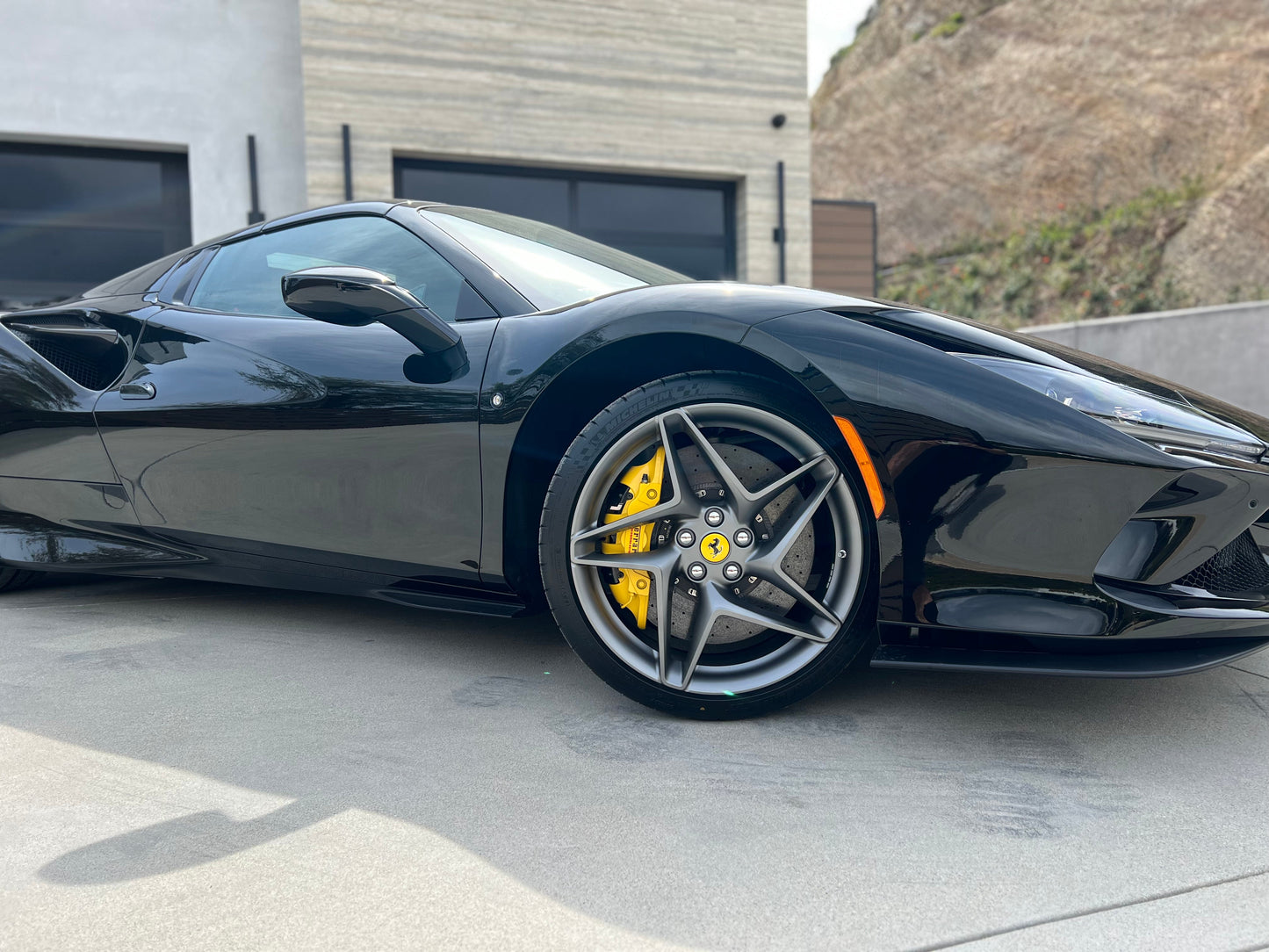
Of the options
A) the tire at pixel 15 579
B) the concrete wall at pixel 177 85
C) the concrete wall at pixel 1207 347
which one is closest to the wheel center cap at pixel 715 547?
the tire at pixel 15 579

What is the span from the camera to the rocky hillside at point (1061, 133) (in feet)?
68.9

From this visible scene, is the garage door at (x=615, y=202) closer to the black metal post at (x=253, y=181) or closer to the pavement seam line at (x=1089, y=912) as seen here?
the black metal post at (x=253, y=181)

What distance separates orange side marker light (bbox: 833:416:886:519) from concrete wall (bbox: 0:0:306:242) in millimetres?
7333

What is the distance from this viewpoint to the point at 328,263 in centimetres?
249

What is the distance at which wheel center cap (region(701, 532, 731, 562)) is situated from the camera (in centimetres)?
183

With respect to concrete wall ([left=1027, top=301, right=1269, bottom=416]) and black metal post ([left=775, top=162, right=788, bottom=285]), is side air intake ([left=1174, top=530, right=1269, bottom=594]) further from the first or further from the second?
black metal post ([left=775, top=162, right=788, bottom=285])

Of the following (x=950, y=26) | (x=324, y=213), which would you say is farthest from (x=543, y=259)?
(x=950, y=26)

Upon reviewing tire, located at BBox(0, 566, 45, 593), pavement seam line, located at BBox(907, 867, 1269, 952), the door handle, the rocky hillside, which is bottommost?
pavement seam line, located at BBox(907, 867, 1269, 952)

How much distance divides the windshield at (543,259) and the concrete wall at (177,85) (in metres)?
6.24

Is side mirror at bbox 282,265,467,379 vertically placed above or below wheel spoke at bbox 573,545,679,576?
above

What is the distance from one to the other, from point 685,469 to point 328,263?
3.86 ft

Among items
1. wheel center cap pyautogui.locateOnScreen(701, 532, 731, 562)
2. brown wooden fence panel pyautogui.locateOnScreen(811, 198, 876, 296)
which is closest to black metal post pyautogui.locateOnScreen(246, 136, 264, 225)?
brown wooden fence panel pyautogui.locateOnScreen(811, 198, 876, 296)

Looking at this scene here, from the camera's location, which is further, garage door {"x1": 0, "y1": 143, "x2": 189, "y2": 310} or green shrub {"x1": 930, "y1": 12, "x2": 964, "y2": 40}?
green shrub {"x1": 930, "y1": 12, "x2": 964, "y2": 40}

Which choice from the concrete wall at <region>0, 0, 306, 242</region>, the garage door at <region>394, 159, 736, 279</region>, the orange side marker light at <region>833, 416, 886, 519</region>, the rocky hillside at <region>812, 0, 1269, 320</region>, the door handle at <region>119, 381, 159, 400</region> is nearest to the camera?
the orange side marker light at <region>833, 416, 886, 519</region>
